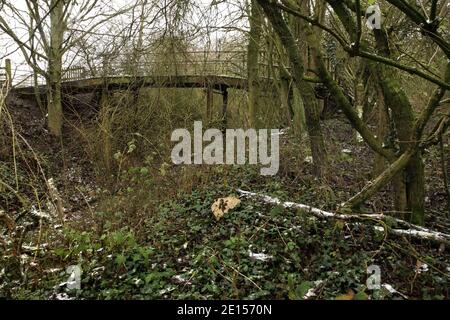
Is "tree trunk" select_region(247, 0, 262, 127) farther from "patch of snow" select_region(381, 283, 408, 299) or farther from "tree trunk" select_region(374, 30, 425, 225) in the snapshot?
"patch of snow" select_region(381, 283, 408, 299)

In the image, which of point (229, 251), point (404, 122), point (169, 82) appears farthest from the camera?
point (169, 82)

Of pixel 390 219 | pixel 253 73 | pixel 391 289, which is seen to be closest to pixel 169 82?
pixel 253 73

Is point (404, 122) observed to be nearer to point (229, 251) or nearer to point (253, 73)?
point (229, 251)

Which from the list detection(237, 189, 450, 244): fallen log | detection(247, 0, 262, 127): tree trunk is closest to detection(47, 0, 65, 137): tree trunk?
detection(247, 0, 262, 127): tree trunk

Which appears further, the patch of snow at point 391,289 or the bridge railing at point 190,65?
the bridge railing at point 190,65

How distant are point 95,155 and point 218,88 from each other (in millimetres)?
5023

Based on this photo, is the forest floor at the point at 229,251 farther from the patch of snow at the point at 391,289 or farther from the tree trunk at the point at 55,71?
the tree trunk at the point at 55,71

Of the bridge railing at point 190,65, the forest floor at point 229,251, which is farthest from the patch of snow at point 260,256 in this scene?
the bridge railing at point 190,65

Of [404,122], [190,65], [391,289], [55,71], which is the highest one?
[55,71]

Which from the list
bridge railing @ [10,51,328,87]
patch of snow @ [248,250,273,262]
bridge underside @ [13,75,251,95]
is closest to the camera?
patch of snow @ [248,250,273,262]

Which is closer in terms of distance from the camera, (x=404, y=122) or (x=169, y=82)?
(x=404, y=122)

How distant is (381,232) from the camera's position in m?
5.32

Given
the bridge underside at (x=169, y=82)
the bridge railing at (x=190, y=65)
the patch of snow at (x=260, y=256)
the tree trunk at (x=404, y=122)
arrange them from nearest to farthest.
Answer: the patch of snow at (x=260, y=256)
the tree trunk at (x=404, y=122)
the bridge railing at (x=190, y=65)
the bridge underside at (x=169, y=82)

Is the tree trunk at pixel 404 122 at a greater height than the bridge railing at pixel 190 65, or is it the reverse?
the bridge railing at pixel 190 65
